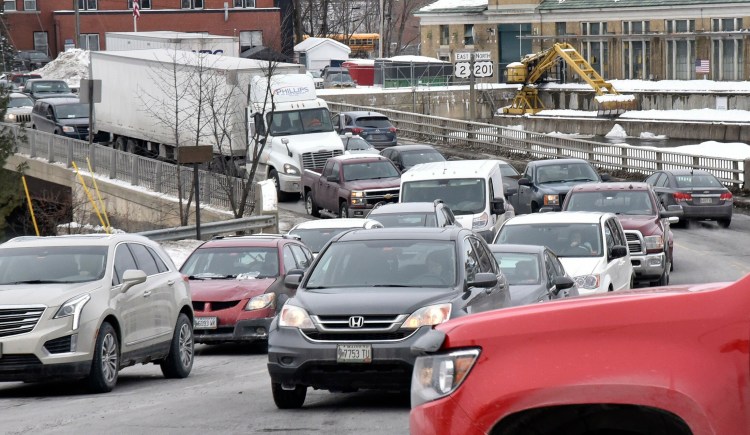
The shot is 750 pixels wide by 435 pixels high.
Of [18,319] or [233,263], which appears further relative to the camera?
[233,263]

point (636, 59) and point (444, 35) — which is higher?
point (444, 35)

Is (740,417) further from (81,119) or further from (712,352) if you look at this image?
(81,119)

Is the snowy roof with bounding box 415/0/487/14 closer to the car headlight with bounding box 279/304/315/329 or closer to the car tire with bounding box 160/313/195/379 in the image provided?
the car tire with bounding box 160/313/195/379

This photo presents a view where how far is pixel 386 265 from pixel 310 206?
84.3 ft

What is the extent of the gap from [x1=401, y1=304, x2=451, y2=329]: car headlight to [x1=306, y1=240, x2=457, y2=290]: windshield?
0.68 metres

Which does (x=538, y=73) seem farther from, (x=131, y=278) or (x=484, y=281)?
(x=484, y=281)

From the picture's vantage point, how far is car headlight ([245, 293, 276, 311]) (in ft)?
57.6

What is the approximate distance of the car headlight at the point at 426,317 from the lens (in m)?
10.9

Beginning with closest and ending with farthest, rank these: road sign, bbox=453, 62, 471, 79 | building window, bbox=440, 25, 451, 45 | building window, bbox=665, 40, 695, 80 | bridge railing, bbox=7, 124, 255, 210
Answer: bridge railing, bbox=7, 124, 255, 210 → road sign, bbox=453, 62, 471, 79 → building window, bbox=665, 40, 695, 80 → building window, bbox=440, 25, 451, 45

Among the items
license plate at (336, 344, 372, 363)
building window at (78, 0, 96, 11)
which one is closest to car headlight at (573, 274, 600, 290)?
license plate at (336, 344, 372, 363)

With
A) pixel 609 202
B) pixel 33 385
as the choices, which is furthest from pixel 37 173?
pixel 33 385

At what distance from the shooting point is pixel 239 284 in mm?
17906

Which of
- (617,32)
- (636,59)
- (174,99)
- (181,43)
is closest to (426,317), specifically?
(174,99)

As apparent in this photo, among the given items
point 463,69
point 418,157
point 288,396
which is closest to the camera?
point 288,396
